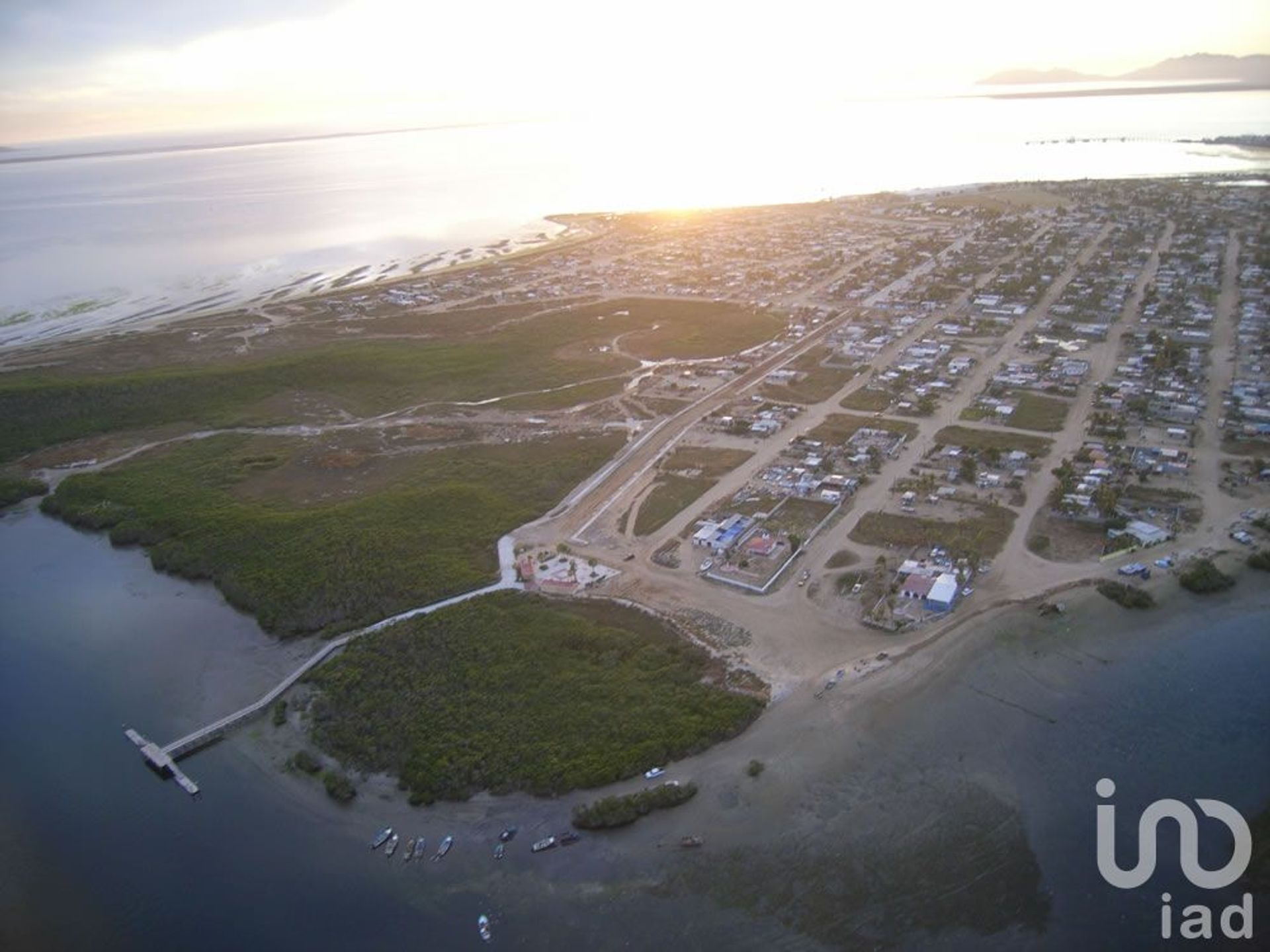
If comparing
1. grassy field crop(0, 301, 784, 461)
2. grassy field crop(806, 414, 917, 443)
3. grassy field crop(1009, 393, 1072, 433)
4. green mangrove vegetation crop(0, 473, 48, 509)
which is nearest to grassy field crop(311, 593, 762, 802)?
grassy field crop(806, 414, 917, 443)

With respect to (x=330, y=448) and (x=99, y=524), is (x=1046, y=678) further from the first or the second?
(x=99, y=524)

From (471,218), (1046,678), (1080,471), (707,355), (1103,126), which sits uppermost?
(1103,126)

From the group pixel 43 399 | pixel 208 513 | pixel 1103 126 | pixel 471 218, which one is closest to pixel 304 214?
pixel 471 218

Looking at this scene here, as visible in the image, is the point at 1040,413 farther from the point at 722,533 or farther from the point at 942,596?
the point at 722,533

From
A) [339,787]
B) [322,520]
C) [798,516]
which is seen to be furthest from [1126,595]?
[322,520]

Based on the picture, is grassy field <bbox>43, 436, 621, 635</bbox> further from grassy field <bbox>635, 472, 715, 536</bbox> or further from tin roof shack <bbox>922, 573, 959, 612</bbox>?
tin roof shack <bbox>922, 573, 959, 612</bbox>

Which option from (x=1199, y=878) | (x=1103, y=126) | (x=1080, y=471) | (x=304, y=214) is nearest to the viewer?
(x=1199, y=878)

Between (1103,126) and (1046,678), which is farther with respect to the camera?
(1103,126)

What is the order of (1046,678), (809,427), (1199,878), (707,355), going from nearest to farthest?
1. (1199,878)
2. (1046,678)
3. (809,427)
4. (707,355)
